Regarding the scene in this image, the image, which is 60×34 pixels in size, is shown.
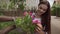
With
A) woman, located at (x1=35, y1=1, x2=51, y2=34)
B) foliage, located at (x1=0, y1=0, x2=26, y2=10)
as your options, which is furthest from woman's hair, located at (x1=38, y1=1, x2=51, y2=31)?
foliage, located at (x1=0, y1=0, x2=26, y2=10)

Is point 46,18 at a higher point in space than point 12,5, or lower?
lower

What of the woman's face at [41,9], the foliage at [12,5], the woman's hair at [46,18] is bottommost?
the woman's hair at [46,18]

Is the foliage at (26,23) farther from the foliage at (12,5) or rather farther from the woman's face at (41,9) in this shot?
the woman's face at (41,9)

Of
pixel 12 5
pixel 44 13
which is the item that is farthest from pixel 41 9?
pixel 12 5

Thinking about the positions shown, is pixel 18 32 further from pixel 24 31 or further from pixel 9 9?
pixel 9 9

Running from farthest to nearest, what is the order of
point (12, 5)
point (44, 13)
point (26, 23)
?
1. point (44, 13)
2. point (12, 5)
3. point (26, 23)

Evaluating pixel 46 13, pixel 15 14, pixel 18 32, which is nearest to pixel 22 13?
pixel 15 14

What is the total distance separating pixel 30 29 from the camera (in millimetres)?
1033

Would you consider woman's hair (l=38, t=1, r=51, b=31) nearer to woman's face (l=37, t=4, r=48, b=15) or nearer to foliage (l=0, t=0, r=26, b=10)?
woman's face (l=37, t=4, r=48, b=15)

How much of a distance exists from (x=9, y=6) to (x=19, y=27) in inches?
7.9

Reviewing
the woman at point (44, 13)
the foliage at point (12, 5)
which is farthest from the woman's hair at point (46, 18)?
the foliage at point (12, 5)

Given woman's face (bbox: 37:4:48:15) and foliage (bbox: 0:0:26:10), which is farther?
woman's face (bbox: 37:4:48:15)

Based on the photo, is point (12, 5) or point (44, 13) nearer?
point (12, 5)

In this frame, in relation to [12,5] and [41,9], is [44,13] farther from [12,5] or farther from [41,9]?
[12,5]
